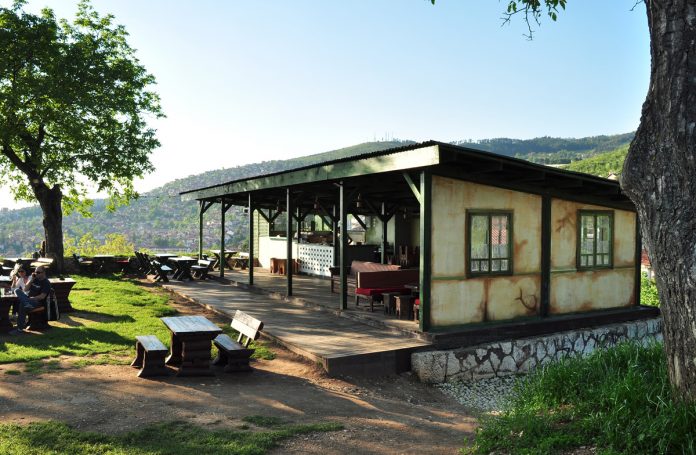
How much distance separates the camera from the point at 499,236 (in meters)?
9.22

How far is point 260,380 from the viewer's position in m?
6.71

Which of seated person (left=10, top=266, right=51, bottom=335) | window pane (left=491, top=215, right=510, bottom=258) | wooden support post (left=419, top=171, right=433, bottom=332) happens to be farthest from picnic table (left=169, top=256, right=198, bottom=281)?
window pane (left=491, top=215, right=510, bottom=258)

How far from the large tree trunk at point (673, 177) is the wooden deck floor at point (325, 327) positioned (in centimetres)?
404

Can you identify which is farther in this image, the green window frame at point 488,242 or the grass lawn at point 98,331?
the green window frame at point 488,242

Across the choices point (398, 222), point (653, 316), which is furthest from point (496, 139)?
point (653, 316)

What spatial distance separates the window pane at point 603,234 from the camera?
11.0 meters

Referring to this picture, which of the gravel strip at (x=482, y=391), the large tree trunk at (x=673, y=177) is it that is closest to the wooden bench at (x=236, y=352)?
the gravel strip at (x=482, y=391)

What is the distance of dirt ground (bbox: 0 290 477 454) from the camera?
4.91 metres

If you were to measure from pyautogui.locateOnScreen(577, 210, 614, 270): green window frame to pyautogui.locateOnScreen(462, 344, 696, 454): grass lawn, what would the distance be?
18.0ft

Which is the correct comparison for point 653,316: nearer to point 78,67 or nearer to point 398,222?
point 398,222

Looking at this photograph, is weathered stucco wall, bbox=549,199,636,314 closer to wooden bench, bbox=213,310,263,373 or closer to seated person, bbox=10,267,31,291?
wooden bench, bbox=213,310,263,373

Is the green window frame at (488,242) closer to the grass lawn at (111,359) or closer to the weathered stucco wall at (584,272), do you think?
the weathered stucco wall at (584,272)

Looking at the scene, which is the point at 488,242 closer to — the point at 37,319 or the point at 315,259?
the point at 37,319

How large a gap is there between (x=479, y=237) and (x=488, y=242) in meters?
0.24
